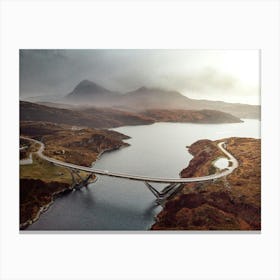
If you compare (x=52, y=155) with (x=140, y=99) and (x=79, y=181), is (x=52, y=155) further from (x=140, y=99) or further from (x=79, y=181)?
(x=140, y=99)

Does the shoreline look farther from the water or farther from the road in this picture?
the road

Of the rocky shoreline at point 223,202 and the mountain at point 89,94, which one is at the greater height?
the mountain at point 89,94

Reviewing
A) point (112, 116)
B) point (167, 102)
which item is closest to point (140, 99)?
point (167, 102)

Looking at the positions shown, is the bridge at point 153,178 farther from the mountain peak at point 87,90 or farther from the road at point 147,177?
the mountain peak at point 87,90

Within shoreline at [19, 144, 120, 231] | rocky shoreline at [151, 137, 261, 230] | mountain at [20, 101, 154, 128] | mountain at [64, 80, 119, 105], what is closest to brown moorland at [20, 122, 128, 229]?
shoreline at [19, 144, 120, 231]

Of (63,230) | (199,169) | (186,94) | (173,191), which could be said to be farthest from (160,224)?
(186,94)
